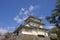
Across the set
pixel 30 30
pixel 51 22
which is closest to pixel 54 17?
pixel 51 22

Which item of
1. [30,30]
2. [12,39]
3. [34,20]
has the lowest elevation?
[12,39]

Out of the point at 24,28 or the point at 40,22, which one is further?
the point at 40,22

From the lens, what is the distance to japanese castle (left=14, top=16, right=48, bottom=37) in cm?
3500

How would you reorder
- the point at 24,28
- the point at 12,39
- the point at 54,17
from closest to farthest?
the point at 12,39 < the point at 54,17 < the point at 24,28

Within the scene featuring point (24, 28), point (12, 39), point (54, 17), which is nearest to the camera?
point (12, 39)

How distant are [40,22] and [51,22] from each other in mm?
9341

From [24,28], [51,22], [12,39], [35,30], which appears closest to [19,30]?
[24,28]

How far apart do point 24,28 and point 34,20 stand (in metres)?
5.15

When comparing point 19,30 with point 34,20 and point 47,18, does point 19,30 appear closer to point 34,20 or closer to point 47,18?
point 34,20

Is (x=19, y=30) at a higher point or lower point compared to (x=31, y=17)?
lower

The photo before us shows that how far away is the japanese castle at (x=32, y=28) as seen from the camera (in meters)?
35.0

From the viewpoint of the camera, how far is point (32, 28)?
36.3 meters

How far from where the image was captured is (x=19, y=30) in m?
35.5

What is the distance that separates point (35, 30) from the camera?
37.2 meters
